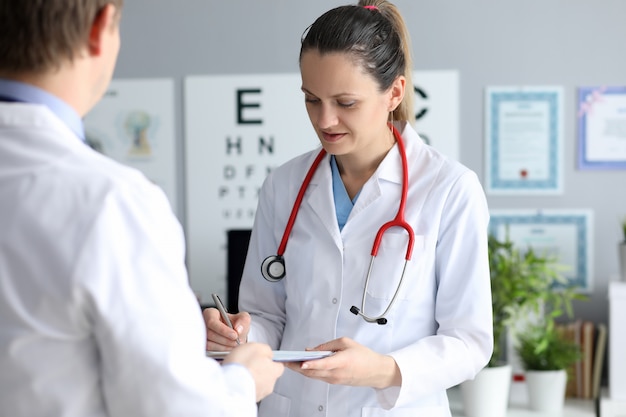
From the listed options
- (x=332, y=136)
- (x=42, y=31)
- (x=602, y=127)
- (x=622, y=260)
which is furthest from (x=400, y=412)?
(x=602, y=127)

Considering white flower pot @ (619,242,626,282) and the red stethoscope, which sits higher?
the red stethoscope

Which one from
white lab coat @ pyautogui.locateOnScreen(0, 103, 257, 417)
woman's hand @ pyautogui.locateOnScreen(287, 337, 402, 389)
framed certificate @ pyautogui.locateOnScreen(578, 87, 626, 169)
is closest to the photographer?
white lab coat @ pyautogui.locateOnScreen(0, 103, 257, 417)

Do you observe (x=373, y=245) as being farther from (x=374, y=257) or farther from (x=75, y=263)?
(x=75, y=263)

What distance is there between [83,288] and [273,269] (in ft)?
2.84

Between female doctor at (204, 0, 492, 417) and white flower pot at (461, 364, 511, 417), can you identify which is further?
white flower pot at (461, 364, 511, 417)

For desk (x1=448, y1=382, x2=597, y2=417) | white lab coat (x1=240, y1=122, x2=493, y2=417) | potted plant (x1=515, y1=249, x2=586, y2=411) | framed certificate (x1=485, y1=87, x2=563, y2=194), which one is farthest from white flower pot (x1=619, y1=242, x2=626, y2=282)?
white lab coat (x1=240, y1=122, x2=493, y2=417)

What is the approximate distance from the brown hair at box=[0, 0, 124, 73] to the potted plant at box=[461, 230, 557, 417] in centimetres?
213

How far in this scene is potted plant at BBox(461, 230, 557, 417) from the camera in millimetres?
2701

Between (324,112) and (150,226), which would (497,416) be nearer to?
(324,112)

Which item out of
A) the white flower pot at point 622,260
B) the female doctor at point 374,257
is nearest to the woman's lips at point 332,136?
the female doctor at point 374,257

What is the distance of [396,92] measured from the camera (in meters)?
1.63

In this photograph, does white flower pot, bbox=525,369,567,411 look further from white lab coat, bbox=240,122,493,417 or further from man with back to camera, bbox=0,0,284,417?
man with back to camera, bbox=0,0,284,417

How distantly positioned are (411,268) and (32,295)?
866 mm

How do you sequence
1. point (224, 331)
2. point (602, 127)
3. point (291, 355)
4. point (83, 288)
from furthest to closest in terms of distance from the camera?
point (602, 127) → point (224, 331) → point (291, 355) → point (83, 288)
